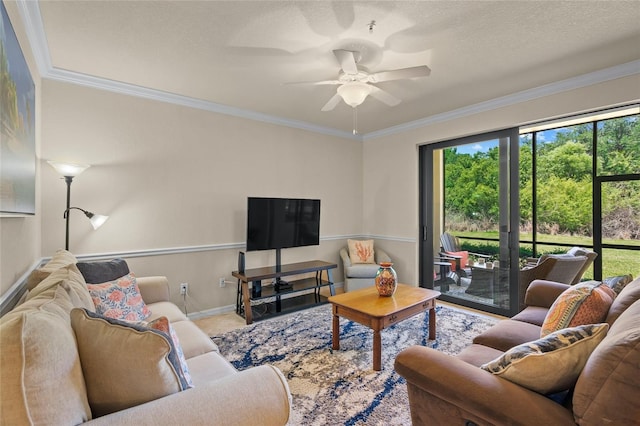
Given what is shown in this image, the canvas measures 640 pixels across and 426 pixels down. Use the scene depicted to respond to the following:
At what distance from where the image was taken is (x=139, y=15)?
6.65 ft

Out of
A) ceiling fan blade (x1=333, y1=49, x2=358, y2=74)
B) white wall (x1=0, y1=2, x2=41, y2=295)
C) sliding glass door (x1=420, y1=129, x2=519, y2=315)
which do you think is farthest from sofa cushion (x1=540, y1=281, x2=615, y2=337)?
white wall (x1=0, y1=2, x2=41, y2=295)

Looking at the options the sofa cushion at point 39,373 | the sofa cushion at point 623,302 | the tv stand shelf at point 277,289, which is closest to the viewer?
the sofa cushion at point 39,373

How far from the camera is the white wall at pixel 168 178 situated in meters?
2.92

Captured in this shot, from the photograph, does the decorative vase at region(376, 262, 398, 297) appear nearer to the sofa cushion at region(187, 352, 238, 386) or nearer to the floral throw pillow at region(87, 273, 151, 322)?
the sofa cushion at region(187, 352, 238, 386)

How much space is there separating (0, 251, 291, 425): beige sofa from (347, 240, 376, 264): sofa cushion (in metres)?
3.65

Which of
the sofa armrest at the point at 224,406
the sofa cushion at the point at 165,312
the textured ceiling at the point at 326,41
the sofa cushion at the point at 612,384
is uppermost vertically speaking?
the textured ceiling at the point at 326,41

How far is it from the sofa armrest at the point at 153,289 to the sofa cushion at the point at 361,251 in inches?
109

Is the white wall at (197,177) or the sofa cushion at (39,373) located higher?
the white wall at (197,177)

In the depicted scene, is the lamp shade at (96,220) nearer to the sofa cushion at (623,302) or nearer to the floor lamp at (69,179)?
the floor lamp at (69,179)

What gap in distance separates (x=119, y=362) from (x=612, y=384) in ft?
5.08

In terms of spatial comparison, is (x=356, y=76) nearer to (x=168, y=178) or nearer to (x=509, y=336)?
(x=509, y=336)

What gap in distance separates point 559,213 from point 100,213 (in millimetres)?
6085

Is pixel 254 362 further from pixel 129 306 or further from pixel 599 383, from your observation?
pixel 599 383

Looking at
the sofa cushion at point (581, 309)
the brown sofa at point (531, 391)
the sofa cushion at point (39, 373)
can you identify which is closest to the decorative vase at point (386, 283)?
the brown sofa at point (531, 391)
